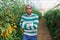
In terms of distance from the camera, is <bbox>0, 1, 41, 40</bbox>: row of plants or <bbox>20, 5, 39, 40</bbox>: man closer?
<bbox>0, 1, 41, 40</bbox>: row of plants

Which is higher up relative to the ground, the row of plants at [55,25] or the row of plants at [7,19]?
the row of plants at [7,19]

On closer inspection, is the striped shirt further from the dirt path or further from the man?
the dirt path

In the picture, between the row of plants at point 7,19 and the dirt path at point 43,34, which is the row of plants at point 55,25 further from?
the row of plants at point 7,19

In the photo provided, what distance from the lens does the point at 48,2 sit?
18.9m

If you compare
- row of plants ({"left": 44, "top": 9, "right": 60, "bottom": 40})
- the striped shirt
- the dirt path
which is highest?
the striped shirt

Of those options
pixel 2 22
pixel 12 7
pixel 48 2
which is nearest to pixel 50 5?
pixel 48 2

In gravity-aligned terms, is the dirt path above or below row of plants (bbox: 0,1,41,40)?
below

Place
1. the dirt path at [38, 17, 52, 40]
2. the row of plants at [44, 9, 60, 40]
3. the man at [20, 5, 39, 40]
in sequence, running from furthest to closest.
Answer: the dirt path at [38, 17, 52, 40] < the row of plants at [44, 9, 60, 40] < the man at [20, 5, 39, 40]

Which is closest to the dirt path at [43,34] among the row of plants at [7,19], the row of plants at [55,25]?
the row of plants at [55,25]

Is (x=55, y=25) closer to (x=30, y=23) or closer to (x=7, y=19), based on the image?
(x=30, y=23)

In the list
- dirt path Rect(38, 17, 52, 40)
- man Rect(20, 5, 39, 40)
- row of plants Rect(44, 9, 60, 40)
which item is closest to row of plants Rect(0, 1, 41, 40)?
man Rect(20, 5, 39, 40)

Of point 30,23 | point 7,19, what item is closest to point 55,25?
point 30,23

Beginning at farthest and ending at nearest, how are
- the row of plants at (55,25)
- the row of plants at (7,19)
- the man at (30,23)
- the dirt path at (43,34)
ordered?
the dirt path at (43,34) → the row of plants at (55,25) → the man at (30,23) → the row of plants at (7,19)

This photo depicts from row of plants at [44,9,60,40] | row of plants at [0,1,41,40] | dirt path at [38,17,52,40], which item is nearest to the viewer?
row of plants at [0,1,41,40]
